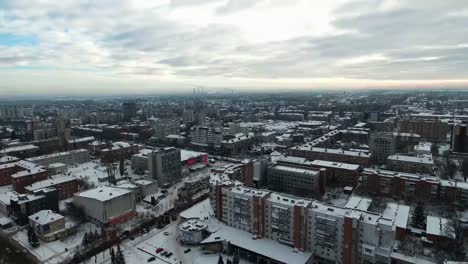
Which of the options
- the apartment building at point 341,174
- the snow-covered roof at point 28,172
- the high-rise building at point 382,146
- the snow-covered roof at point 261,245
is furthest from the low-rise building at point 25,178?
the high-rise building at point 382,146

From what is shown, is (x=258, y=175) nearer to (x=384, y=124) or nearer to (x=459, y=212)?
(x=459, y=212)

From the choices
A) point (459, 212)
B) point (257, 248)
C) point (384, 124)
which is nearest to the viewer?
point (257, 248)

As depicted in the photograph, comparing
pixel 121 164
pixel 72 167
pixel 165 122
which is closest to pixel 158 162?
pixel 121 164

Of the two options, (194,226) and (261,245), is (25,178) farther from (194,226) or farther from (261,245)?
(261,245)

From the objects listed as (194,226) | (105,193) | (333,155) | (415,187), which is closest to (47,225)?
(105,193)

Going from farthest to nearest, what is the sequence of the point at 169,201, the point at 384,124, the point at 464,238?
the point at 384,124, the point at 169,201, the point at 464,238

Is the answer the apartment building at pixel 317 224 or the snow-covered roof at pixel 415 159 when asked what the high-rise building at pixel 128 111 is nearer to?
the snow-covered roof at pixel 415 159
